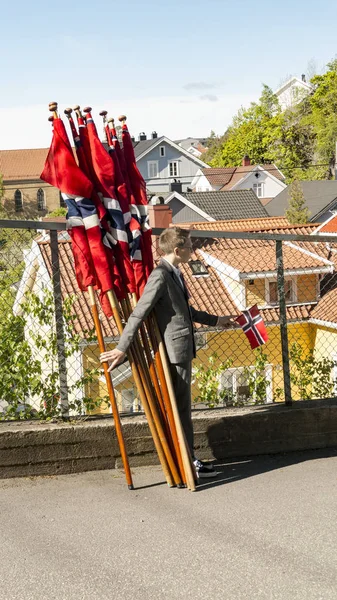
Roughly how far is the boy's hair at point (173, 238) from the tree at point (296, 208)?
173ft

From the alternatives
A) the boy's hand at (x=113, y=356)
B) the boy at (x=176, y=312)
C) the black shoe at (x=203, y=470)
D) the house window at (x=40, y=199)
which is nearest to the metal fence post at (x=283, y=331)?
the black shoe at (x=203, y=470)

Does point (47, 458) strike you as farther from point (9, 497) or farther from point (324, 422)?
point (324, 422)

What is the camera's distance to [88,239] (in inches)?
213

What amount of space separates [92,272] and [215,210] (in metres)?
57.5

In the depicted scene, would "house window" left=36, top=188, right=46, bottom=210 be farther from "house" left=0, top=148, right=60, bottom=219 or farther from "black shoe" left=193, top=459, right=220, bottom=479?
"black shoe" left=193, top=459, right=220, bottom=479

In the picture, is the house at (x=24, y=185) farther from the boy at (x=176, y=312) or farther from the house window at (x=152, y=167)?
the boy at (x=176, y=312)

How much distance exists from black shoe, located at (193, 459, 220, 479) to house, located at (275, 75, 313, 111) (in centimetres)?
8558

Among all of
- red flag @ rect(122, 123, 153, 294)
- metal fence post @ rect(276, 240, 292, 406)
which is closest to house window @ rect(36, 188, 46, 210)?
metal fence post @ rect(276, 240, 292, 406)

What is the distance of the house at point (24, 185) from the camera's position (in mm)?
122688

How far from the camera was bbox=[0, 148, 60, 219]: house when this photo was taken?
122688 millimetres

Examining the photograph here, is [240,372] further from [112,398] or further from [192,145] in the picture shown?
[192,145]

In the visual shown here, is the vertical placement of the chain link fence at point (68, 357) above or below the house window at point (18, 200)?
below

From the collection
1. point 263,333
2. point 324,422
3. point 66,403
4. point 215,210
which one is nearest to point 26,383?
point 66,403

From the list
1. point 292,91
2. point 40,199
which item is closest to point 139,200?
point 292,91
